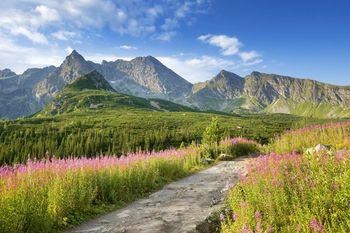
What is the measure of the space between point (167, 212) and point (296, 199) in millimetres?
4202

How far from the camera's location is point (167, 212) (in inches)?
351

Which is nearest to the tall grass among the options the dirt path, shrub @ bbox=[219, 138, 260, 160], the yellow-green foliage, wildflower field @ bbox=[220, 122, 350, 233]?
the dirt path

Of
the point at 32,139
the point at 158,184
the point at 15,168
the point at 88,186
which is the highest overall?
the point at 15,168

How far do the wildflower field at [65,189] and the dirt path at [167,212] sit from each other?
2.06 feet

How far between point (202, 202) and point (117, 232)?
139 inches

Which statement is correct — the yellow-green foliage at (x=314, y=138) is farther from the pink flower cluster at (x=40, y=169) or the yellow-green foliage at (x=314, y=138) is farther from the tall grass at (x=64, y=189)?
the pink flower cluster at (x=40, y=169)

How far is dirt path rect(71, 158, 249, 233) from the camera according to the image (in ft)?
24.8

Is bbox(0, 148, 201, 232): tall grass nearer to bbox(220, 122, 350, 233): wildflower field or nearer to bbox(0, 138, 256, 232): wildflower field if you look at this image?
bbox(0, 138, 256, 232): wildflower field

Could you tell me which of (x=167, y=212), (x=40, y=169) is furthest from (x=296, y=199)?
(x=40, y=169)

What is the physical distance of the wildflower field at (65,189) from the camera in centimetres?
702

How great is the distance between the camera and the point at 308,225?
499 cm

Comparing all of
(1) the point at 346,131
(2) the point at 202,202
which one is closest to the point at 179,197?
(2) the point at 202,202

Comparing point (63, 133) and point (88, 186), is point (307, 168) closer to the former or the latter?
point (88, 186)

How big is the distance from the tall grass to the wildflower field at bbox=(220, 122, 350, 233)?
4241mm
